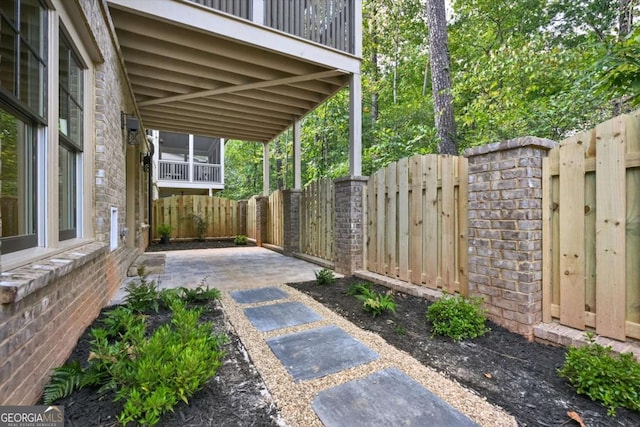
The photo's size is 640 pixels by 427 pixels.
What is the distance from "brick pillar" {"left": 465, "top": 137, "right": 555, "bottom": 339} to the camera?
2324 mm

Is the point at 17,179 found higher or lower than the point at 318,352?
higher

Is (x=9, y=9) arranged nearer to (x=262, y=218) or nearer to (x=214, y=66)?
(x=214, y=66)

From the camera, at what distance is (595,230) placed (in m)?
2.12

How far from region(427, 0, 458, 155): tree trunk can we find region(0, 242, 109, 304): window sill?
19.5 feet

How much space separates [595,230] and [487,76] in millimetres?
4739

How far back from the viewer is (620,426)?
4.62 ft

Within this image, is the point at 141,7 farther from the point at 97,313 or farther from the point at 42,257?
the point at 97,313

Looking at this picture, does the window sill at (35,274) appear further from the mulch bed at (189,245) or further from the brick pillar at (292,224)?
the mulch bed at (189,245)

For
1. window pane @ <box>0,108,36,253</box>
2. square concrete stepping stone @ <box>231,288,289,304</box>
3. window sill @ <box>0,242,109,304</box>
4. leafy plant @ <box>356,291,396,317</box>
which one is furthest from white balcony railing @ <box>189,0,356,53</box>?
leafy plant @ <box>356,291,396,317</box>

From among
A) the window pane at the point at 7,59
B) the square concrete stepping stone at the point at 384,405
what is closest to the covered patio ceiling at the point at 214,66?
the window pane at the point at 7,59

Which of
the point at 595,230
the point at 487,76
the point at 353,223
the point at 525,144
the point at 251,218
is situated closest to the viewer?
the point at 595,230

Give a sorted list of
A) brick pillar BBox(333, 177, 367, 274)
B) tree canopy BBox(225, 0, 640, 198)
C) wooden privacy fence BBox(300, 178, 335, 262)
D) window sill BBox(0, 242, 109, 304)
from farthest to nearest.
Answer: wooden privacy fence BBox(300, 178, 335, 262) → tree canopy BBox(225, 0, 640, 198) → brick pillar BBox(333, 177, 367, 274) → window sill BBox(0, 242, 109, 304)

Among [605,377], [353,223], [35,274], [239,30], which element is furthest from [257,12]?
[605,377]

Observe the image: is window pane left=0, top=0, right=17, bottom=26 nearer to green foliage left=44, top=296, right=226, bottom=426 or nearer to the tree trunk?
green foliage left=44, top=296, right=226, bottom=426
